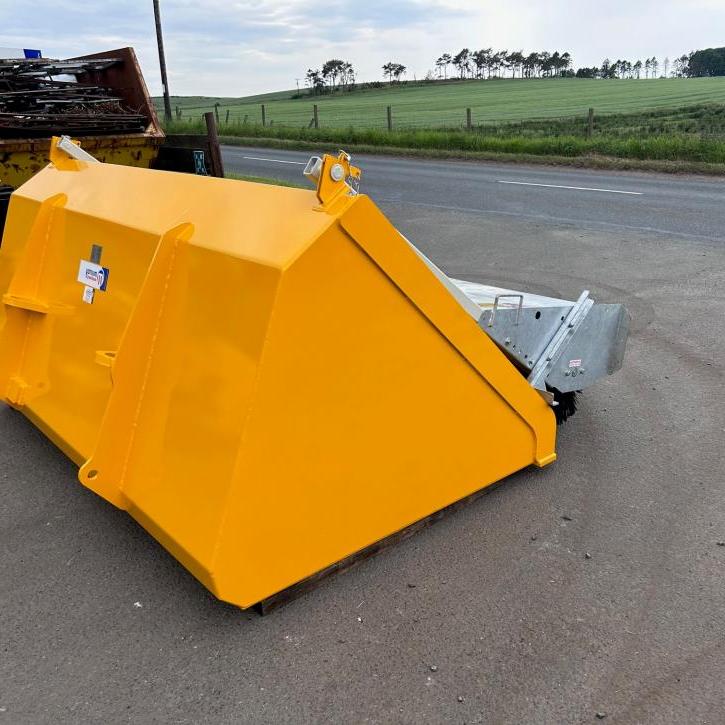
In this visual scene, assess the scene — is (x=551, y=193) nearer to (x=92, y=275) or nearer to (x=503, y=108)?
(x=92, y=275)

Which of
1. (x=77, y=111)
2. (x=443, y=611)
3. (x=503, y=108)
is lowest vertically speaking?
(x=443, y=611)

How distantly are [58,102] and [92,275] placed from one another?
15.6ft

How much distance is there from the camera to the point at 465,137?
18.7 metres

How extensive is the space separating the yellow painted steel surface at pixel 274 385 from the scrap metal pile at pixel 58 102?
4.27 m

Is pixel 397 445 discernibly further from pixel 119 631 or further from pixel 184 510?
pixel 119 631

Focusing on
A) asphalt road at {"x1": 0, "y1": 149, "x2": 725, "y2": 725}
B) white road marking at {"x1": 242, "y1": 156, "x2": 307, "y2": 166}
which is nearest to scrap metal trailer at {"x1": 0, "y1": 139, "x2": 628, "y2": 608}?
asphalt road at {"x1": 0, "y1": 149, "x2": 725, "y2": 725}

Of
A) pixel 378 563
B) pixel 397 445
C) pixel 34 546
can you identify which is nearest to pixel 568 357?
pixel 397 445

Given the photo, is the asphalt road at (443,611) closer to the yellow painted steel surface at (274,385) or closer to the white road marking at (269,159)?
the yellow painted steel surface at (274,385)

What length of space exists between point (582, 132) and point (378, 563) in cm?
2164

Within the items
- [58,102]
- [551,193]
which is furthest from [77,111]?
[551,193]

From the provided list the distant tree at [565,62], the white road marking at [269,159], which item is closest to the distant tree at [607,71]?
the distant tree at [565,62]

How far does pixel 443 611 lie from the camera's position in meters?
2.58

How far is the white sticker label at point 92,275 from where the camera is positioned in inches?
126

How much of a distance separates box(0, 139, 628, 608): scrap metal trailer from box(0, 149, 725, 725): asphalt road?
22cm
